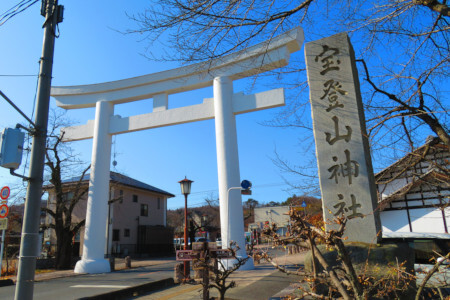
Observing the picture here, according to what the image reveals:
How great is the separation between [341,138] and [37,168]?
4913mm

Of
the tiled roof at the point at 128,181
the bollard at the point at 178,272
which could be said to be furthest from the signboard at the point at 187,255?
the tiled roof at the point at 128,181

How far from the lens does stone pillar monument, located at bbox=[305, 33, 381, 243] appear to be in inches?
194

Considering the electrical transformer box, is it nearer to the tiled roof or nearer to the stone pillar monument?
the stone pillar monument

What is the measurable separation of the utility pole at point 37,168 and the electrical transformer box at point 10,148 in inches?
7.9

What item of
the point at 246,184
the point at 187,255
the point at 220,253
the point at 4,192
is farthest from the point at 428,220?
the point at 4,192

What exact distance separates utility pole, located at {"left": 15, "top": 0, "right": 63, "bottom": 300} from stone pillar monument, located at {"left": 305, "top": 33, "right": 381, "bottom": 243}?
4.39 metres

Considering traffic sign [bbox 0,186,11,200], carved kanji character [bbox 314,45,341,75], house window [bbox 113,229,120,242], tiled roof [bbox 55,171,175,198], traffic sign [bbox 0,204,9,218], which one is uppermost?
tiled roof [bbox 55,171,175,198]

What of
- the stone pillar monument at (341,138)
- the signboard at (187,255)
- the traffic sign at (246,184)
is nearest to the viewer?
the stone pillar monument at (341,138)

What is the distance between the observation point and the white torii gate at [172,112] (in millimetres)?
11031

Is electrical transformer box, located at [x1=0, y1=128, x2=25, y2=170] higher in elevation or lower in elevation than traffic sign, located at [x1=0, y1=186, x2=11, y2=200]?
lower

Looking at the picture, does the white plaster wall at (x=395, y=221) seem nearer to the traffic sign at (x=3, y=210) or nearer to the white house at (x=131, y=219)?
the traffic sign at (x=3, y=210)

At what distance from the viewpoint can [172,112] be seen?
41.3ft

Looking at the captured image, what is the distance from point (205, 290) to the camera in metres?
5.16

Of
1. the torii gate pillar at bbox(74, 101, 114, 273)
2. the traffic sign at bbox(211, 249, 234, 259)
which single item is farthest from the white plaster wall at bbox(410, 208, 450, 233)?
the torii gate pillar at bbox(74, 101, 114, 273)
